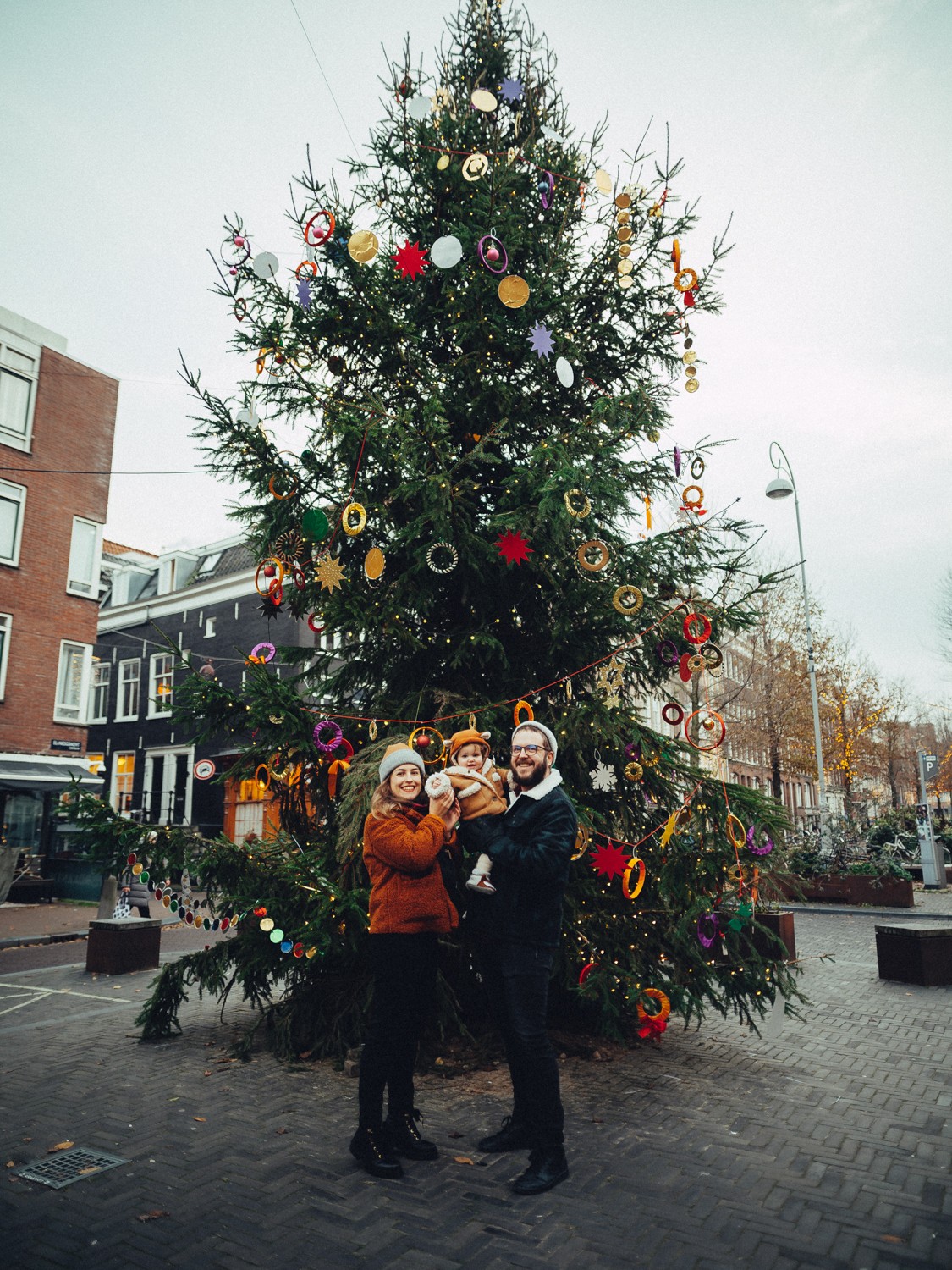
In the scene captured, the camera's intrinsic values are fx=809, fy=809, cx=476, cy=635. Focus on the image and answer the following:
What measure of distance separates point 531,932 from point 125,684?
1267 inches

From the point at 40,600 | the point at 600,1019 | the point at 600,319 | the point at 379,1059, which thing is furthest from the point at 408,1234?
the point at 40,600

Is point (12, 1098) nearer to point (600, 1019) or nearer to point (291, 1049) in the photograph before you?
point (291, 1049)

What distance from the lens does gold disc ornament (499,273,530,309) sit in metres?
5.59

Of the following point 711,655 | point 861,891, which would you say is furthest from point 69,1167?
point 861,891

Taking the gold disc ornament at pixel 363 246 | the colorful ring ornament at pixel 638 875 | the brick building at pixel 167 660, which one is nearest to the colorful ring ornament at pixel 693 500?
the colorful ring ornament at pixel 638 875

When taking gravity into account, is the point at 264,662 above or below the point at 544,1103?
above

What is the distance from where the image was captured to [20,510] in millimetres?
20562

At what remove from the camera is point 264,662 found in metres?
5.59

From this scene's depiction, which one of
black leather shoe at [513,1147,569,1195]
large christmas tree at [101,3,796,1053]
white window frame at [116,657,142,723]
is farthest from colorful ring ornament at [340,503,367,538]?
white window frame at [116,657,142,723]

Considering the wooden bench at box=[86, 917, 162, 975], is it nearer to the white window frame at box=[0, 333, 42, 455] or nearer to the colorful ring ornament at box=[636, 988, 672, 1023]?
the colorful ring ornament at box=[636, 988, 672, 1023]

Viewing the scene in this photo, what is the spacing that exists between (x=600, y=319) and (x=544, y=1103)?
572 centimetres

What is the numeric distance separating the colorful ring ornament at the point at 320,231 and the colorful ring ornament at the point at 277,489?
1.86 metres

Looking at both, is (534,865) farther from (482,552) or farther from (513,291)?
(513,291)

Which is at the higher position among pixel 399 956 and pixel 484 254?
pixel 484 254
